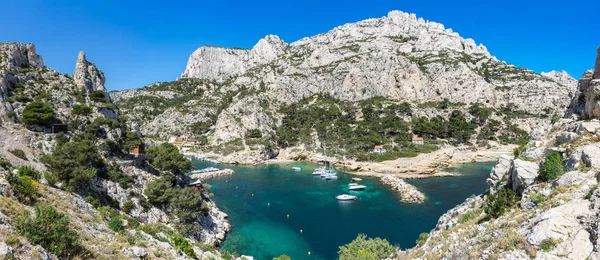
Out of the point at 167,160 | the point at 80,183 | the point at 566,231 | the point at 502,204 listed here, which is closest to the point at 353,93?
the point at 167,160

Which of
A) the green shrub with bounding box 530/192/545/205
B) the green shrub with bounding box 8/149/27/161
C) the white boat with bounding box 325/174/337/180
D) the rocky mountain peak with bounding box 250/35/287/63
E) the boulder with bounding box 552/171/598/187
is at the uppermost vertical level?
the rocky mountain peak with bounding box 250/35/287/63

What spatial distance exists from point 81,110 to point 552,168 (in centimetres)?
4858

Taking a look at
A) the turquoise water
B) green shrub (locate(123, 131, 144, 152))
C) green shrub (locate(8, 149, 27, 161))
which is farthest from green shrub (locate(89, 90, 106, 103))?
the turquoise water

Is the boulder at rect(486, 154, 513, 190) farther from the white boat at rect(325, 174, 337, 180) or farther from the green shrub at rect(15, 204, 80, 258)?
the white boat at rect(325, 174, 337, 180)

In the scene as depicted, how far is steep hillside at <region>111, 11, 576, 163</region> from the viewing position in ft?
339

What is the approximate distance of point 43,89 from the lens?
131 ft

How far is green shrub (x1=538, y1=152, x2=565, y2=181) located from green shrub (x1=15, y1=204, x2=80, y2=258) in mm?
20699

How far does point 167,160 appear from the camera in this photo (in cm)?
4053

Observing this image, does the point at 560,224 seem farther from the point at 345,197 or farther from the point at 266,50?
the point at 266,50

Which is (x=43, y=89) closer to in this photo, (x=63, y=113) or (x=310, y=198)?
(x=63, y=113)

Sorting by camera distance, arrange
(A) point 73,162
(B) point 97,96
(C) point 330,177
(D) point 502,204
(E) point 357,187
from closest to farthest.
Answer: (D) point 502,204
(A) point 73,162
(B) point 97,96
(E) point 357,187
(C) point 330,177

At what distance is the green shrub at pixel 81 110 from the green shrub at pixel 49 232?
33375 millimetres

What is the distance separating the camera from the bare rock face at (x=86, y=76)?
4759 centimetres

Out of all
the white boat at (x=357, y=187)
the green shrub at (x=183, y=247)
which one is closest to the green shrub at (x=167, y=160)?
the green shrub at (x=183, y=247)
